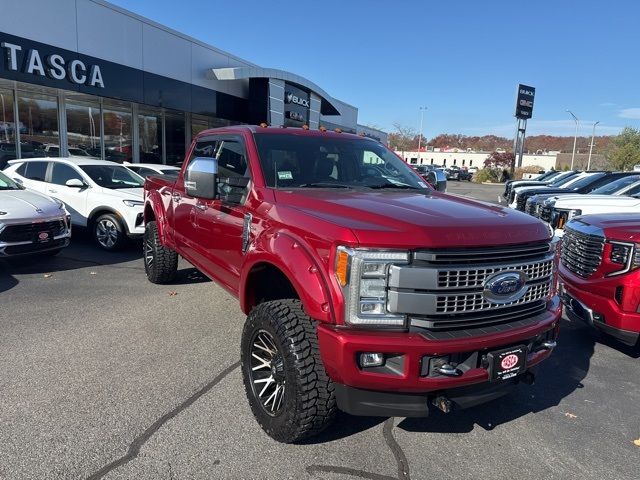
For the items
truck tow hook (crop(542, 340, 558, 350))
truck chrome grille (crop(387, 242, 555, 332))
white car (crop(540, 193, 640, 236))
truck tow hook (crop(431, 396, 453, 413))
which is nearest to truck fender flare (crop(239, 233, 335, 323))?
truck chrome grille (crop(387, 242, 555, 332))

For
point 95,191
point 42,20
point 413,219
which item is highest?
point 42,20

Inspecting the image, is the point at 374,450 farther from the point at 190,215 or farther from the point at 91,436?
the point at 190,215

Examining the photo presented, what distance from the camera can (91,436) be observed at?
2.95 meters

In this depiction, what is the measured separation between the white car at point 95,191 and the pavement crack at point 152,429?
5128 mm

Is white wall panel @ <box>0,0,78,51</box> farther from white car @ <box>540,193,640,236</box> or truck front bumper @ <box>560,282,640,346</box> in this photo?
truck front bumper @ <box>560,282,640,346</box>

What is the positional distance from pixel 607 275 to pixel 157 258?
502 cm

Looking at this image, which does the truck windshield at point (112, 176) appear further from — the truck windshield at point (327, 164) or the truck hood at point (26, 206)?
the truck windshield at point (327, 164)

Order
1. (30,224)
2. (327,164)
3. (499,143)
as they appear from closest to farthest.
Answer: (327,164)
(30,224)
(499,143)

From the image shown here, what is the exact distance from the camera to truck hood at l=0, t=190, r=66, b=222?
6.62m

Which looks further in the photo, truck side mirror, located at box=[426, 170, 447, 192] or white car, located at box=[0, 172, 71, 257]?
white car, located at box=[0, 172, 71, 257]

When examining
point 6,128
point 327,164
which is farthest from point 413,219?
point 6,128

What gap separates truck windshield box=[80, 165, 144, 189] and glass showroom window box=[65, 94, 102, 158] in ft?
25.0

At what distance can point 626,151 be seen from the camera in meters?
58.2

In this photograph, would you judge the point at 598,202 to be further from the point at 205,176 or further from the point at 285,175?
the point at 205,176
